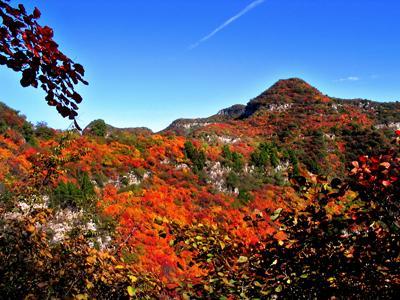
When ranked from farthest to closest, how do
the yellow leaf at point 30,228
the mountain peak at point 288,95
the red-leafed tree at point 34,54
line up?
the mountain peak at point 288,95, the yellow leaf at point 30,228, the red-leafed tree at point 34,54

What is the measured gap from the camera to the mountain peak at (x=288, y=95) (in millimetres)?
56716

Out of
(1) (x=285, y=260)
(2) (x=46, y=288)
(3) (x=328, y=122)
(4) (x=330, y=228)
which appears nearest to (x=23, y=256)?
(2) (x=46, y=288)

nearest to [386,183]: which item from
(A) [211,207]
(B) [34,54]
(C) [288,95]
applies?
(B) [34,54]

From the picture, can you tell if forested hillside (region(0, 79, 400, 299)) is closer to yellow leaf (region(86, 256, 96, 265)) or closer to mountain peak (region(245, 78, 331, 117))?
yellow leaf (region(86, 256, 96, 265))

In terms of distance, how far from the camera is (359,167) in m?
2.72

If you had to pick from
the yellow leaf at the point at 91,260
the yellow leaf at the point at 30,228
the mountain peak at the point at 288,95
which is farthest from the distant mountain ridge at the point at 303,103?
the yellow leaf at the point at 91,260

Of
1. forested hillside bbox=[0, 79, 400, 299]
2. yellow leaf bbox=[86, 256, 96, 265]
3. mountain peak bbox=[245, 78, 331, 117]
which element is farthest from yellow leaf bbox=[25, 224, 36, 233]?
mountain peak bbox=[245, 78, 331, 117]

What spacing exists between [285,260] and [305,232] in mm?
285

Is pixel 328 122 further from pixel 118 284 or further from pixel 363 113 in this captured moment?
pixel 118 284

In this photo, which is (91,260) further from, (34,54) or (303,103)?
(303,103)

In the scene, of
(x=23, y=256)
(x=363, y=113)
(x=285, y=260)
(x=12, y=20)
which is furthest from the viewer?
(x=363, y=113)

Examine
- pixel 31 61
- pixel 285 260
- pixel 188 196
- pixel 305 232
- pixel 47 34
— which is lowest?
pixel 188 196

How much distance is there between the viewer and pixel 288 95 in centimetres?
6006

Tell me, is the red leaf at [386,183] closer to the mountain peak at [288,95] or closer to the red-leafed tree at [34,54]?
the red-leafed tree at [34,54]
